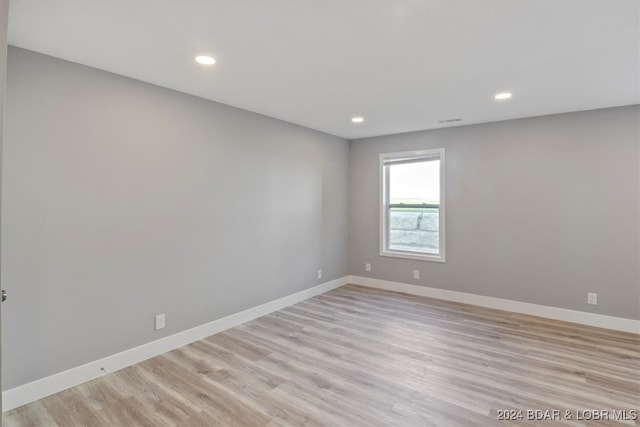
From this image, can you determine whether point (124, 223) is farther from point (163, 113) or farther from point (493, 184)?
point (493, 184)

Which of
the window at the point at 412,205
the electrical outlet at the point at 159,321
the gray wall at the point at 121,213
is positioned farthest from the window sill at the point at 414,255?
the electrical outlet at the point at 159,321

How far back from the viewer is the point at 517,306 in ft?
13.6

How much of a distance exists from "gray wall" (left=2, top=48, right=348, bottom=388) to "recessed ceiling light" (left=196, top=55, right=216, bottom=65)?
0.75 meters

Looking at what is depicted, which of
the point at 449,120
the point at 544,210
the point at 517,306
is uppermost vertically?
the point at 449,120

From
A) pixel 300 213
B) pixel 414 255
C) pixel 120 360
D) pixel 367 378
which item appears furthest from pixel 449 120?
pixel 120 360

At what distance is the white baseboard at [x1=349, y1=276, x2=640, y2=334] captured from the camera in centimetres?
360

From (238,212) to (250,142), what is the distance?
2.71 ft

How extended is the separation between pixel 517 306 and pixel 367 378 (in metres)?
2.58

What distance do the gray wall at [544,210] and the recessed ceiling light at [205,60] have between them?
10.6 feet

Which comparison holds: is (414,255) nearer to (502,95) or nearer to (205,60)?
(502,95)

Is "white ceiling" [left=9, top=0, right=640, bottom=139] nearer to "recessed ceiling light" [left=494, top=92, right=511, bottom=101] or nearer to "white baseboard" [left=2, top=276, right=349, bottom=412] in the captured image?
"recessed ceiling light" [left=494, top=92, right=511, bottom=101]

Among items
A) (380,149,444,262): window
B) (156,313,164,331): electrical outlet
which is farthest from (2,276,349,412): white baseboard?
(380,149,444,262): window

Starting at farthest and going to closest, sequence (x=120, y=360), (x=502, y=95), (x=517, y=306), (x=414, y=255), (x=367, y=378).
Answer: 1. (x=414, y=255)
2. (x=517, y=306)
3. (x=502, y=95)
4. (x=120, y=360)
5. (x=367, y=378)

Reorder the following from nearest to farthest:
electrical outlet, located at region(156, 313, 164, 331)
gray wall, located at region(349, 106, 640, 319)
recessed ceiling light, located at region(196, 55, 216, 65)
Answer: recessed ceiling light, located at region(196, 55, 216, 65), electrical outlet, located at region(156, 313, 164, 331), gray wall, located at region(349, 106, 640, 319)
